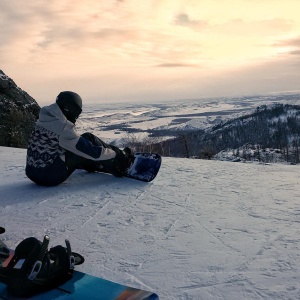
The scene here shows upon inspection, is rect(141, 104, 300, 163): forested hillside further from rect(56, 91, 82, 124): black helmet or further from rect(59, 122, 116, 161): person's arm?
rect(56, 91, 82, 124): black helmet

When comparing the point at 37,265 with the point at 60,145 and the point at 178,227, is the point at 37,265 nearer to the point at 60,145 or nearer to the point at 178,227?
the point at 178,227

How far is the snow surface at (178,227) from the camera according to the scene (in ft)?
6.72

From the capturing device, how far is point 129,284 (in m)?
2.00

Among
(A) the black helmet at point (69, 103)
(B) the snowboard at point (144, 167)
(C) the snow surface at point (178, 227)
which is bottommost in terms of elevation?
(C) the snow surface at point (178, 227)

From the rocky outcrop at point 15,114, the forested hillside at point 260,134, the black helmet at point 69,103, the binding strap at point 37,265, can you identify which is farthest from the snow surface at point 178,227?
the forested hillside at point 260,134

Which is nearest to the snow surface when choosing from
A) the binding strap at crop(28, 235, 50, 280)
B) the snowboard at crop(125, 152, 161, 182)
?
the snowboard at crop(125, 152, 161, 182)

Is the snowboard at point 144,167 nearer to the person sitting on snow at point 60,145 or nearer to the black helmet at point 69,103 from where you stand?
Answer: the person sitting on snow at point 60,145

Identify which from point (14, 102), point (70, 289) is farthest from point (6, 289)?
point (14, 102)

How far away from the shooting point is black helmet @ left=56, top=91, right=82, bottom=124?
409cm

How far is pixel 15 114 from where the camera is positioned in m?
14.8

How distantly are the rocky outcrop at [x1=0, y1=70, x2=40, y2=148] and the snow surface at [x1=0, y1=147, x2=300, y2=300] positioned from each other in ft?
30.5

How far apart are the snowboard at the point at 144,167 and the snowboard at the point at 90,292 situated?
2.86 m

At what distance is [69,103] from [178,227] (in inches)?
78.9

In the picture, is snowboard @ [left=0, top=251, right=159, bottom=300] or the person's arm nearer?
snowboard @ [left=0, top=251, right=159, bottom=300]
